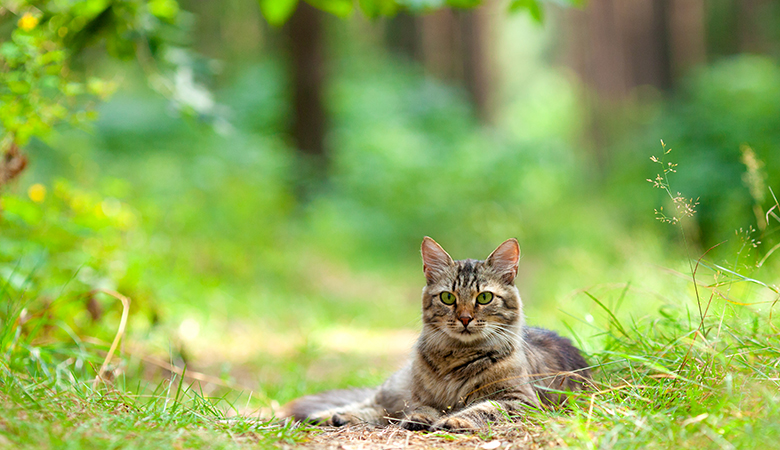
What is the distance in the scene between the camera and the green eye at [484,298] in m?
2.74

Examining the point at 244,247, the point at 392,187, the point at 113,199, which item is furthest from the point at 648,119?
the point at 113,199

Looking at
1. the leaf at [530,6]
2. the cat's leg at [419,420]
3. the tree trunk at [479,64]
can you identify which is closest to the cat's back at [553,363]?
the cat's leg at [419,420]

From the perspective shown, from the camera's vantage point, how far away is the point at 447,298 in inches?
109

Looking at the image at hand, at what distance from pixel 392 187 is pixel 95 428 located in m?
8.98

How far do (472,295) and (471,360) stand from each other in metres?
0.30

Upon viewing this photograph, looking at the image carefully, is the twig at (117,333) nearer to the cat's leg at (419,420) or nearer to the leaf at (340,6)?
the cat's leg at (419,420)

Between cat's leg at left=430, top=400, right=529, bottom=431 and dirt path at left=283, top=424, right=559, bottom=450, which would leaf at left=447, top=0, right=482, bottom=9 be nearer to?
cat's leg at left=430, top=400, right=529, bottom=431

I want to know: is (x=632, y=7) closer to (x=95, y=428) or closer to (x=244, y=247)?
(x=244, y=247)

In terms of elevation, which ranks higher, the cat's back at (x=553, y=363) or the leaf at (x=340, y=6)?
the leaf at (x=340, y=6)

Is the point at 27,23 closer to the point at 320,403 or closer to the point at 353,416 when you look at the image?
the point at 320,403

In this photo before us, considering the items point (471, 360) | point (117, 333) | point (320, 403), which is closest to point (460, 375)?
point (471, 360)

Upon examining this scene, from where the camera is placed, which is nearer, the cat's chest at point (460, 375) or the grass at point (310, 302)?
the grass at point (310, 302)

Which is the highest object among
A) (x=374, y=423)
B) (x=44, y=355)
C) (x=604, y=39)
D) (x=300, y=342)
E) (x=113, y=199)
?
(x=604, y=39)

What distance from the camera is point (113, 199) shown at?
4922mm
